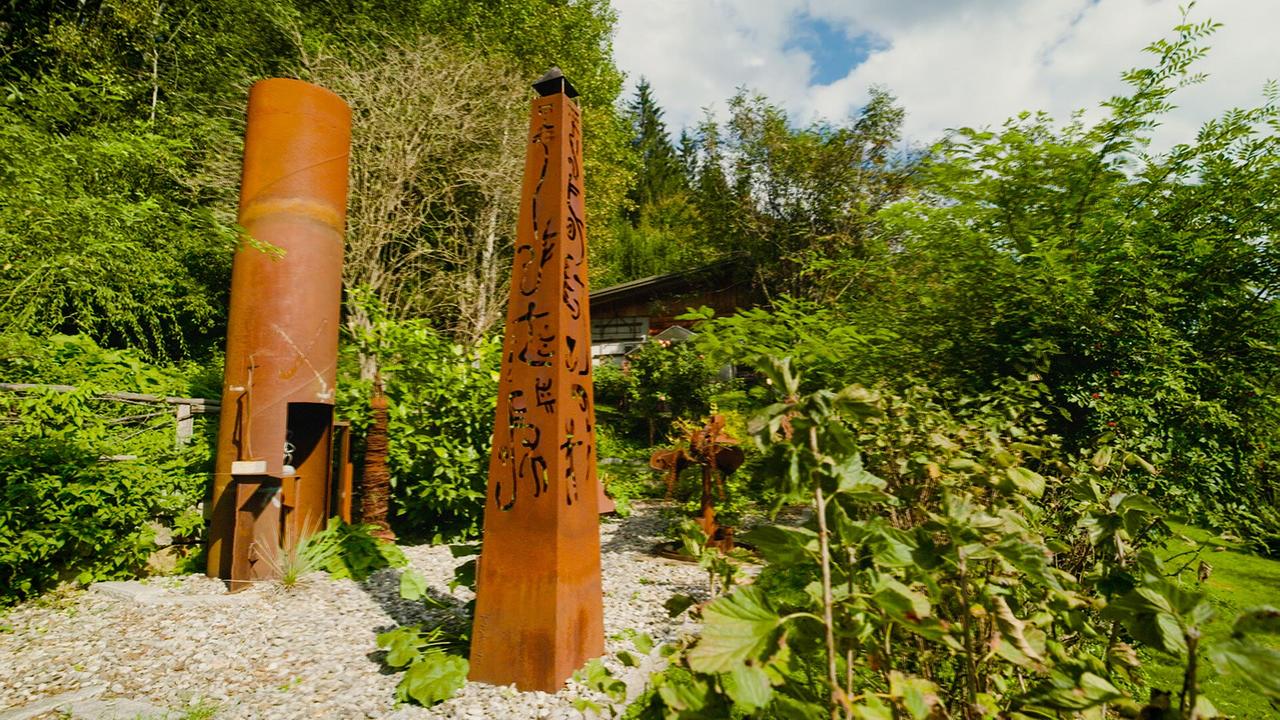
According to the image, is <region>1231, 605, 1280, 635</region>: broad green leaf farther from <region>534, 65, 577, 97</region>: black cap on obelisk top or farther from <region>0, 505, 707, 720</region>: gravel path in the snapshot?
<region>534, 65, 577, 97</region>: black cap on obelisk top

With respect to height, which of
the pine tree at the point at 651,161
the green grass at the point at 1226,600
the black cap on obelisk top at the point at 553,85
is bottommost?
the green grass at the point at 1226,600

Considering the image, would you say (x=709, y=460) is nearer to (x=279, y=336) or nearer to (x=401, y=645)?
(x=401, y=645)

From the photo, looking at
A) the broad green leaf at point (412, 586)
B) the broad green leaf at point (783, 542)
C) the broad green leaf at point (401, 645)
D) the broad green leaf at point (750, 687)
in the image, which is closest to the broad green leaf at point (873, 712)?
the broad green leaf at point (750, 687)

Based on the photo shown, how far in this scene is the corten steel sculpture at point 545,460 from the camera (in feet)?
8.38

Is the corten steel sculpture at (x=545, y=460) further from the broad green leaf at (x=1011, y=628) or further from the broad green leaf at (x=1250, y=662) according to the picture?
the broad green leaf at (x=1250, y=662)

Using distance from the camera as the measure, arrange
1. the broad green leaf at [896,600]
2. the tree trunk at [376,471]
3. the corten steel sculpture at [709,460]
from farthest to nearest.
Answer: the tree trunk at [376,471] → the corten steel sculpture at [709,460] → the broad green leaf at [896,600]

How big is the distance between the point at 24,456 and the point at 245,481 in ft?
4.00

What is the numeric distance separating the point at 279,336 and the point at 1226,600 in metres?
6.38

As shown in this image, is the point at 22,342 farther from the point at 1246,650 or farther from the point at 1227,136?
the point at 1227,136

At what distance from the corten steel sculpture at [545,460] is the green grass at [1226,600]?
2057mm

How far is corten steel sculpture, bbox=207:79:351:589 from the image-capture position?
4023 millimetres

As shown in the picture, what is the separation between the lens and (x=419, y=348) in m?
5.50

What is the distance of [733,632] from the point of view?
852 mm

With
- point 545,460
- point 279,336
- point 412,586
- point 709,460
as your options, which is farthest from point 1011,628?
point 279,336
